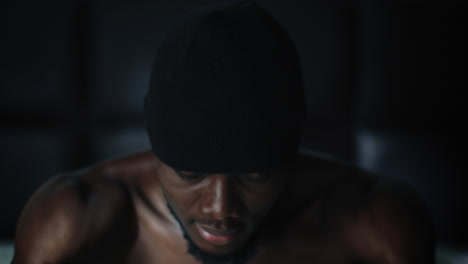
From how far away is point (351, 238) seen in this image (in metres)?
0.92

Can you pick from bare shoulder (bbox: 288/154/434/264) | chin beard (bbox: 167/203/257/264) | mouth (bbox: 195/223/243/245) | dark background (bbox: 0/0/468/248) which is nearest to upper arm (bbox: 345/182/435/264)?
bare shoulder (bbox: 288/154/434/264)

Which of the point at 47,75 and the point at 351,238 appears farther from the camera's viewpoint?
the point at 47,75

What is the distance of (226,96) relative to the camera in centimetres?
60

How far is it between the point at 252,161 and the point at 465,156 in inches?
42.5

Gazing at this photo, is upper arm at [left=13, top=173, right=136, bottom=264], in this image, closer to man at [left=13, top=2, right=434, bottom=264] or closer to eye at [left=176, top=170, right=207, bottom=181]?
man at [left=13, top=2, right=434, bottom=264]

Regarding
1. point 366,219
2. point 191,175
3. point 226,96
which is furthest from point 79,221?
point 366,219

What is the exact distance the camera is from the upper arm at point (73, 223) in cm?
76

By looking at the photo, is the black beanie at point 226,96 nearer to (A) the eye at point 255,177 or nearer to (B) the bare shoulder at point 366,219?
(A) the eye at point 255,177

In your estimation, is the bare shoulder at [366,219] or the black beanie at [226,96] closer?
the black beanie at [226,96]

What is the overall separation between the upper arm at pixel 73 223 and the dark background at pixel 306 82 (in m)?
0.50

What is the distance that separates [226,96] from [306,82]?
2.69 feet

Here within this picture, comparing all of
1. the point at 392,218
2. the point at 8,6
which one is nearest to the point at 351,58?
the point at 392,218

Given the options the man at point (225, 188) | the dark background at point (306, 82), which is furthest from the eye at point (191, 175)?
the dark background at point (306, 82)

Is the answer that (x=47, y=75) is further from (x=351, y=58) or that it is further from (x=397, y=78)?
(x=397, y=78)
